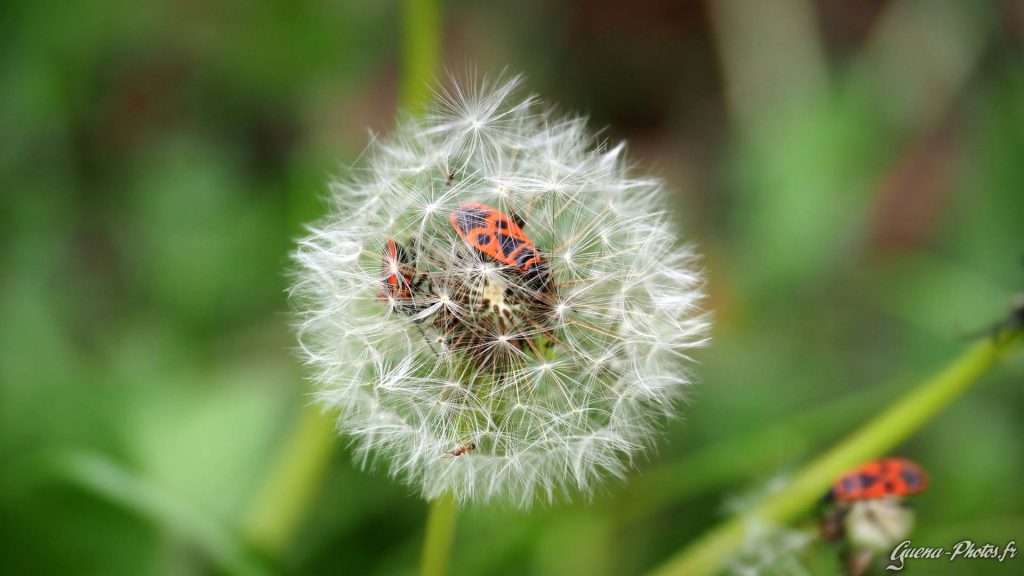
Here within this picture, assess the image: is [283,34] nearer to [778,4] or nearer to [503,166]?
[778,4]

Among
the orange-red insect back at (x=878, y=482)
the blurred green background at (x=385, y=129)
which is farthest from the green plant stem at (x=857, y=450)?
the blurred green background at (x=385, y=129)

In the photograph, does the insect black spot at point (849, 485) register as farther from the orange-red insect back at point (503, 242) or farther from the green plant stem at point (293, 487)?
the green plant stem at point (293, 487)

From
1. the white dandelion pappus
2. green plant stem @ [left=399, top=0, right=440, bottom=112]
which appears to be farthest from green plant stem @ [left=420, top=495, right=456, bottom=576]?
green plant stem @ [left=399, top=0, right=440, bottom=112]

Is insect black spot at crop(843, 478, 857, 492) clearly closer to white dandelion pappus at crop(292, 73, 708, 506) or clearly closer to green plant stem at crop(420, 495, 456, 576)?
white dandelion pappus at crop(292, 73, 708, 506)

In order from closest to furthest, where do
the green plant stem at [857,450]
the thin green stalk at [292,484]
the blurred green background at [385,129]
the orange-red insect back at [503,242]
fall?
the orange-red insect back at [503,242], the green plant stem at [857,450], the thin green stalk at [292,484], the blurred green background at [385,129]

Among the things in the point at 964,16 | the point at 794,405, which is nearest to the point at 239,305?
the point at 794,405

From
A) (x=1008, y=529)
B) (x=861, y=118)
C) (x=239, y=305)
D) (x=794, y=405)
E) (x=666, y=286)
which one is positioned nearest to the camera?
(x=666, y=286)
